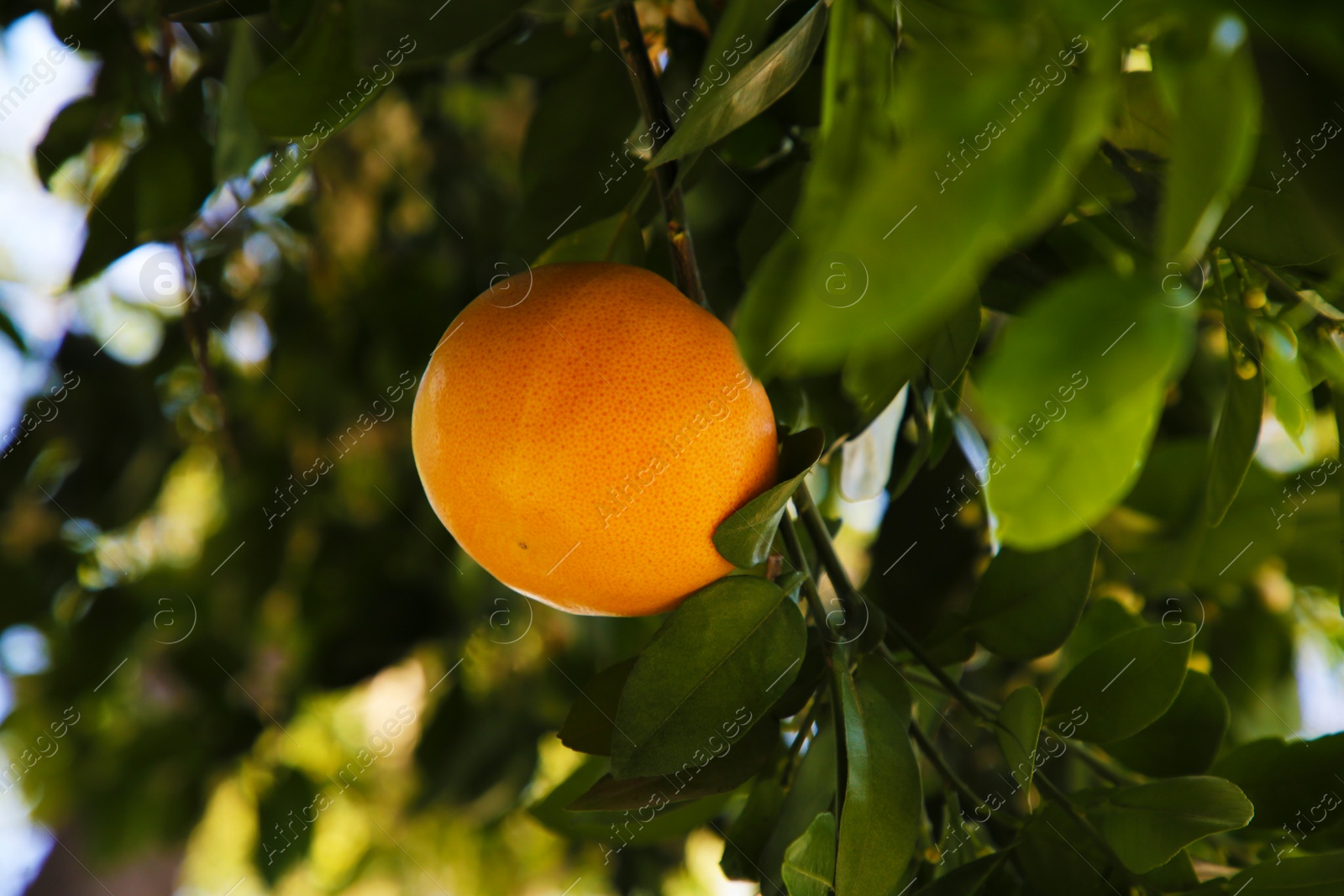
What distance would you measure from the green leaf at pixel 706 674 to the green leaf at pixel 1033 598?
0.18m

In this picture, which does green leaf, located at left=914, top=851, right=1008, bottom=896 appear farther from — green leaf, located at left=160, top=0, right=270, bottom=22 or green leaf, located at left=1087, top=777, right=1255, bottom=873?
green leaf, located at left=160, top=0, right=270, bottom=22

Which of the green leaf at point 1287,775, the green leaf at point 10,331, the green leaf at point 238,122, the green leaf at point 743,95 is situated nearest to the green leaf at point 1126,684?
the green leaf at point 1287,775

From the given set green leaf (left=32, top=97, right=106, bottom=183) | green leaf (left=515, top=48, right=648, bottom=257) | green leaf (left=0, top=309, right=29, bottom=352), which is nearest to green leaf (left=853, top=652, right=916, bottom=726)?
green leaf (left=515, top=48, right=648, bottom=257)

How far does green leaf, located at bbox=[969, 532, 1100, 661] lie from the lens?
54cm

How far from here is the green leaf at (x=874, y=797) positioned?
0.38m

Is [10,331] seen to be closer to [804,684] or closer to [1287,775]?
[804,684]

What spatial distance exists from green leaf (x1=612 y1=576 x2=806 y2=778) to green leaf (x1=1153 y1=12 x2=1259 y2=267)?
28 cm

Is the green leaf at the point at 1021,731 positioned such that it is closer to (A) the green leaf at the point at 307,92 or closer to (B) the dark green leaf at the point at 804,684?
(B) the dark green leaf at the point at 804,684

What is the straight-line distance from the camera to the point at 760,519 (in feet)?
1.31

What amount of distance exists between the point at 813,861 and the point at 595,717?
137mm

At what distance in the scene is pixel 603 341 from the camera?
42cm

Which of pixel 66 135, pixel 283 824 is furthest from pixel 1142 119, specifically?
pixel 283 824

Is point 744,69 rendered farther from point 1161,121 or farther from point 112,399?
point 112,399

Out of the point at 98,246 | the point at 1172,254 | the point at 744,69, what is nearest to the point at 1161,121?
the point at 744,69
